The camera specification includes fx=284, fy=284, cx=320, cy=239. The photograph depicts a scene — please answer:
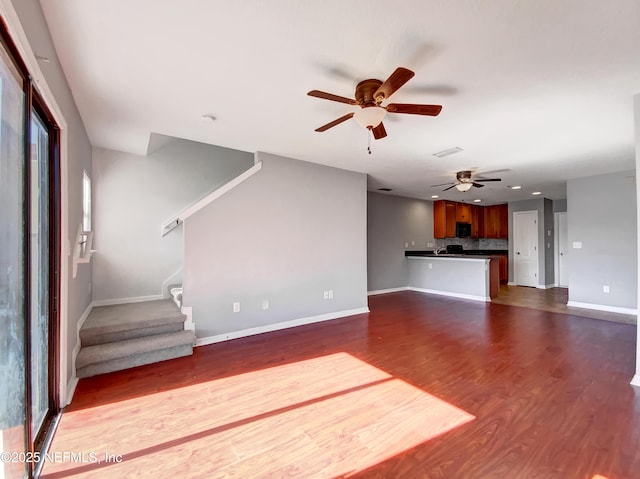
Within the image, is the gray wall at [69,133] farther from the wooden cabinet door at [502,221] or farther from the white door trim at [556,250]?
the white door trim at [556,250]

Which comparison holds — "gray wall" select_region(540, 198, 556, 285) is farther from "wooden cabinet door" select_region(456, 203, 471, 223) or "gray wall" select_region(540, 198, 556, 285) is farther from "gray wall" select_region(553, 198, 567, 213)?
"wooden cabinet door" select_region(456, 203, 471, 223)

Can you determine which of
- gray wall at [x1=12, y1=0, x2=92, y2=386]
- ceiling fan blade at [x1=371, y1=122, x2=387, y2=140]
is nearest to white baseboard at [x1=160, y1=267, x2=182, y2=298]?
gray wall at [x1=12, y1=0, x2=92, y2=386]

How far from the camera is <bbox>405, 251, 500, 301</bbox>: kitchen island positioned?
599cm

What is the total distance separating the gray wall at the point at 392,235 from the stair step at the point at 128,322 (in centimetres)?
444

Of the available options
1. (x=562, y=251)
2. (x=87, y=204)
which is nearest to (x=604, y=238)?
(x=562, y=251)

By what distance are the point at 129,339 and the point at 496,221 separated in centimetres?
931

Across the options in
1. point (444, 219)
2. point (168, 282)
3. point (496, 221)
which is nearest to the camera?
point (168, 282)

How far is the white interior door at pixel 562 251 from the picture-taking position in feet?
24.3

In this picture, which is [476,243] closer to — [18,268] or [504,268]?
[504,268]

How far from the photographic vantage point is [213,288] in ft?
11.8

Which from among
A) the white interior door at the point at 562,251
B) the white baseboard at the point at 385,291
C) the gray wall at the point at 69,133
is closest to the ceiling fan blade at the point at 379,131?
the gray wall at the point at 69,133

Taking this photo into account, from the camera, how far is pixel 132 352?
2840 millimetres

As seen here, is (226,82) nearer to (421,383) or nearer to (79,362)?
(79,362)

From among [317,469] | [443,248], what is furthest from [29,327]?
[443,248]
